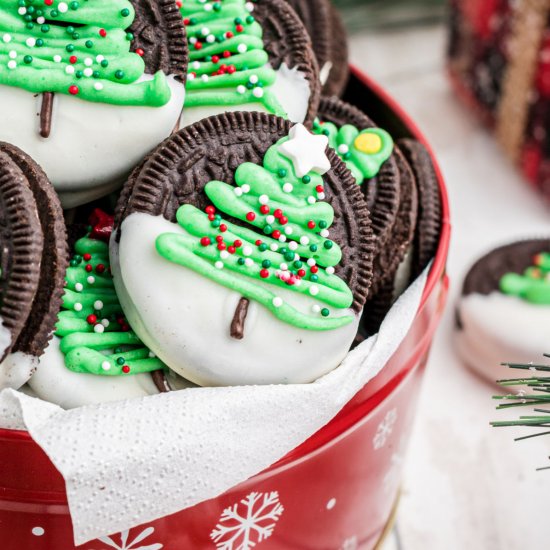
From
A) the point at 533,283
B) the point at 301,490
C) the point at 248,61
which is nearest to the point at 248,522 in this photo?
the point at 301,490

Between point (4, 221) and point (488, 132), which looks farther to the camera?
point (488, 132)

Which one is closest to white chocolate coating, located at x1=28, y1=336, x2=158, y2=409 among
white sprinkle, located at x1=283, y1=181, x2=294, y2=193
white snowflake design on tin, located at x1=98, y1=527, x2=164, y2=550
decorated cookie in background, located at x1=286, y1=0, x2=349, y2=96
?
white snowflake design on tin, located at x1=98, y1=527, x2=164, y2=550

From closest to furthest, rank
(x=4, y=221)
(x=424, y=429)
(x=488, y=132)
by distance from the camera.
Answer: (x=4, y=221) < (x=424, y=429) < (x=488, y=132)

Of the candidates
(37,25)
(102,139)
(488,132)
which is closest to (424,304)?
(102,139)

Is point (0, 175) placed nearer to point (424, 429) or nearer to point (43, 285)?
point (43, 285)

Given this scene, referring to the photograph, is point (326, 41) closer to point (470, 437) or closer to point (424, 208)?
point (424, 208)

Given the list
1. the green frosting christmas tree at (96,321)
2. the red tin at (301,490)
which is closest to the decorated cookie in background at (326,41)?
the red tin at (301,490)

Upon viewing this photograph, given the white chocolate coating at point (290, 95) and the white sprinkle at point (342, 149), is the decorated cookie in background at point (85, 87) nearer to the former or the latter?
the white chocolate coating at point (290, 95)
